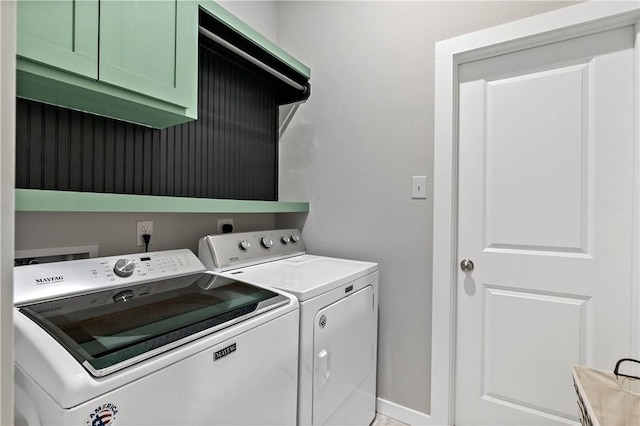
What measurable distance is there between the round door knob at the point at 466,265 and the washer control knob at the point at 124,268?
5.25 feet

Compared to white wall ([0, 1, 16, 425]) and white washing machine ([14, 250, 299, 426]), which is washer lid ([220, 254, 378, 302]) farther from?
white wall ([0, 1, 16, 425])

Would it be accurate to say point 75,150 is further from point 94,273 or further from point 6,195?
point 6,195

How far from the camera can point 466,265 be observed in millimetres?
1722

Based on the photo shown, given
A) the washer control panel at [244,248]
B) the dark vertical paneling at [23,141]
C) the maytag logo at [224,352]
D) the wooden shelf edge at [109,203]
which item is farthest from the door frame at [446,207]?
the dark vertical paneling at [23,141]

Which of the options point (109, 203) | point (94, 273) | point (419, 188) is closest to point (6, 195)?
point (109, 203)

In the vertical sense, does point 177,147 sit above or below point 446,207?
above

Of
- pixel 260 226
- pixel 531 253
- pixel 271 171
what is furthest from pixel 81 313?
pixel 531 253

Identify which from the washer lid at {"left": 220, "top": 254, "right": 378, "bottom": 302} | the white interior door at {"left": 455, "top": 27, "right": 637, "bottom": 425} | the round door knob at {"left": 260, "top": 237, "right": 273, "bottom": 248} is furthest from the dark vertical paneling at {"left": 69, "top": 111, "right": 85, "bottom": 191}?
the white interior door at {"left": 455, "top": 27, "right": 637, "bottom": 425}

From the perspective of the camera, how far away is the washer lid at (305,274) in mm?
1302

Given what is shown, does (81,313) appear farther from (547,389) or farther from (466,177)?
(547,389)

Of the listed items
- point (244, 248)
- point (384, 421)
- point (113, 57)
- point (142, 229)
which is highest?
point (113, 57)

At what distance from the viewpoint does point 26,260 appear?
1.15 metres

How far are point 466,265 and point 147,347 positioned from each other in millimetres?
1548

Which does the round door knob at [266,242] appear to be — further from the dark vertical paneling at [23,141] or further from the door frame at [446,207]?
the dark vertical paneling at [23,141]
